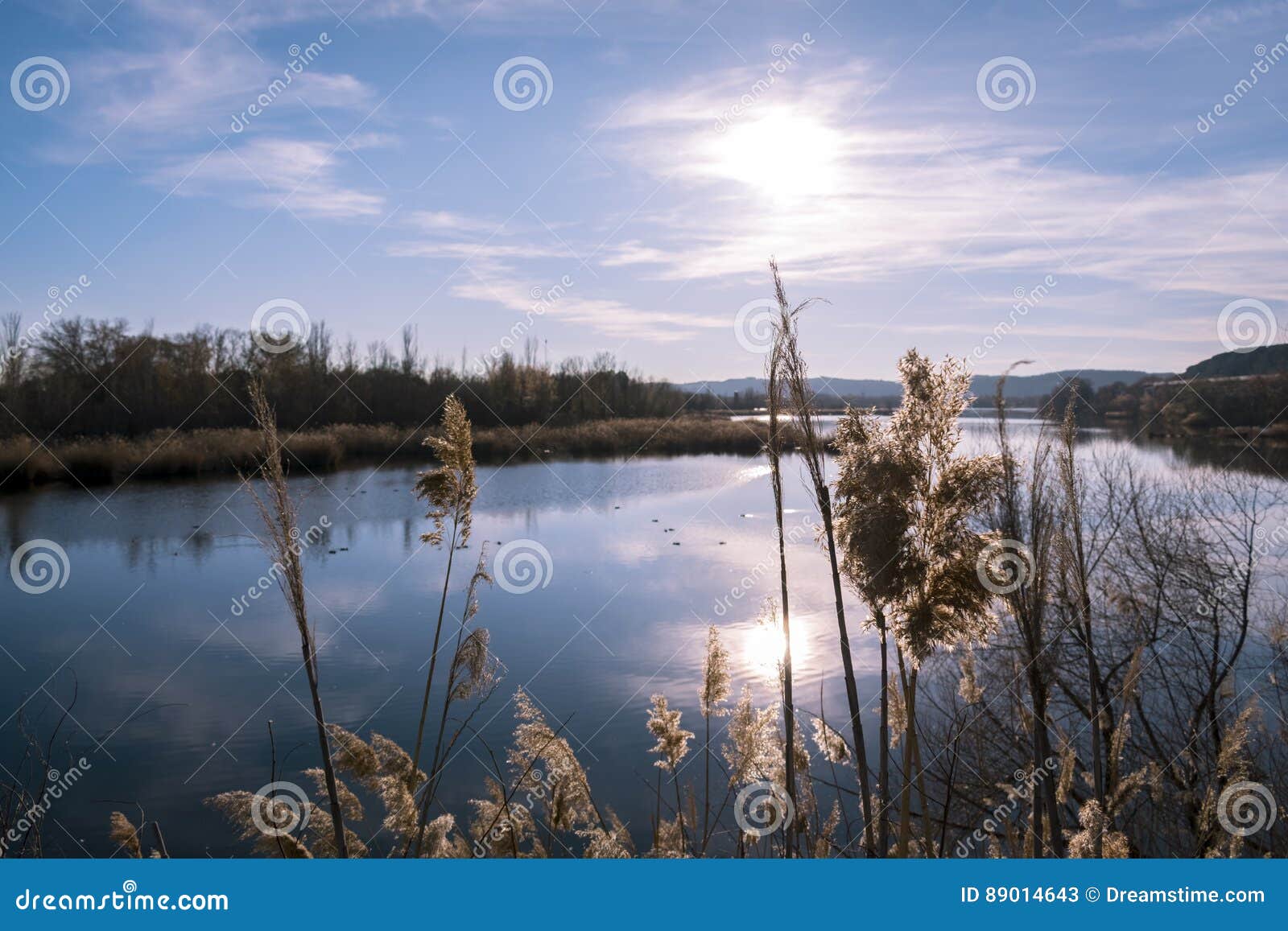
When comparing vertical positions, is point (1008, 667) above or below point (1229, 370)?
below

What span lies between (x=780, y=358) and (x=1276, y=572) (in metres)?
18.6

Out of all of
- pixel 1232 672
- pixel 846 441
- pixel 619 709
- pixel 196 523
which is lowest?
pixel 1232 672

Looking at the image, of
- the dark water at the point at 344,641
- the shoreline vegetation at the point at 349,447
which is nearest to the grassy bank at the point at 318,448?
the shoreline vegetation at the point at 349,447

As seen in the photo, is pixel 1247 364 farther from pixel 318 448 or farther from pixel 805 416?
pixel 318 448

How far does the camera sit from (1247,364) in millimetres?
23781

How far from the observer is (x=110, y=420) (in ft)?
96.5

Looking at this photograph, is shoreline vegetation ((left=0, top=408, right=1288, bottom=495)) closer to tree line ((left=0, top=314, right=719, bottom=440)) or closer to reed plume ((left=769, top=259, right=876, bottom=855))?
tree line ((left=0, top=314, right=719, bottom=440))

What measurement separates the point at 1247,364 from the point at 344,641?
83.2ft

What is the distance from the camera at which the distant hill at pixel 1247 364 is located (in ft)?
74.3

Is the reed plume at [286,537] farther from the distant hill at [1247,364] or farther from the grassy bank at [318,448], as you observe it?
the distant hill at [1247,364]

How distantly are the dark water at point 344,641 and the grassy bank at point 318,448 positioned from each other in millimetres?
2853

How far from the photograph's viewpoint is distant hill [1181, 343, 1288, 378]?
22656mm

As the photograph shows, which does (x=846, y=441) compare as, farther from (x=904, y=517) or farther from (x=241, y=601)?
(x=241, y=601)
